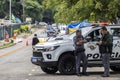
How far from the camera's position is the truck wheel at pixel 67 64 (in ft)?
58.4

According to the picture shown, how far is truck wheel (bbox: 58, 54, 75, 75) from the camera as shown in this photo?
58.4ft

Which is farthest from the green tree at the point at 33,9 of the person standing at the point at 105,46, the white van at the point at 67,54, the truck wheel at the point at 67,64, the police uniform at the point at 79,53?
the person standing at the point at 105,46

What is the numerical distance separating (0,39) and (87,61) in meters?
55.6

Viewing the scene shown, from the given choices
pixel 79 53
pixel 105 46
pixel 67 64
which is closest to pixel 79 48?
pixel 79 53

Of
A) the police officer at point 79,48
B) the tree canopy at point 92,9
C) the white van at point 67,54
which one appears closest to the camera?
the police officer at point 79,48

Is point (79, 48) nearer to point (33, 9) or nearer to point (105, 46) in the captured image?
point (105, 46)

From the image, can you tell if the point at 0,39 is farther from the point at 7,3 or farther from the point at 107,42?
the point at 107,42

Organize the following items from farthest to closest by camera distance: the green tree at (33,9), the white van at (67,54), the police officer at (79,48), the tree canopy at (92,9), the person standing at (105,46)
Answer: the green tree at (33,9), the tree canopy at (92,9), the white van at (67,54), the police officer at (79,48), the person standing at (105,46)

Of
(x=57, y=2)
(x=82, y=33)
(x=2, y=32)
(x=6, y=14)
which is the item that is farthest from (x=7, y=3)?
(x=82, y=33)

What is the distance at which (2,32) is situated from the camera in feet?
241

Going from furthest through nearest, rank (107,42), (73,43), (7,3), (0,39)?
1. (7,3)
2. (0,39)
3. (73,43)
4. (107,42)

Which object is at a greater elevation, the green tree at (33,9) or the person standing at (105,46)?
the green tree at (33,9)

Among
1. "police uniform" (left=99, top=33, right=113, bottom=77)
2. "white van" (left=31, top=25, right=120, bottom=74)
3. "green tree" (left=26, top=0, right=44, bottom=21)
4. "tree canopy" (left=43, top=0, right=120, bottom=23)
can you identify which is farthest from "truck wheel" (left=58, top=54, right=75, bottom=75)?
"green tree" (left=26, top=0, right=44, bottom=21)

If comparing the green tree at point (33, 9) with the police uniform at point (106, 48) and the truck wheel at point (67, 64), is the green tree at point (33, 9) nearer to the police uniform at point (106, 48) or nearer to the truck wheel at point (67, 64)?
the truck wheel at point (67, 64)
